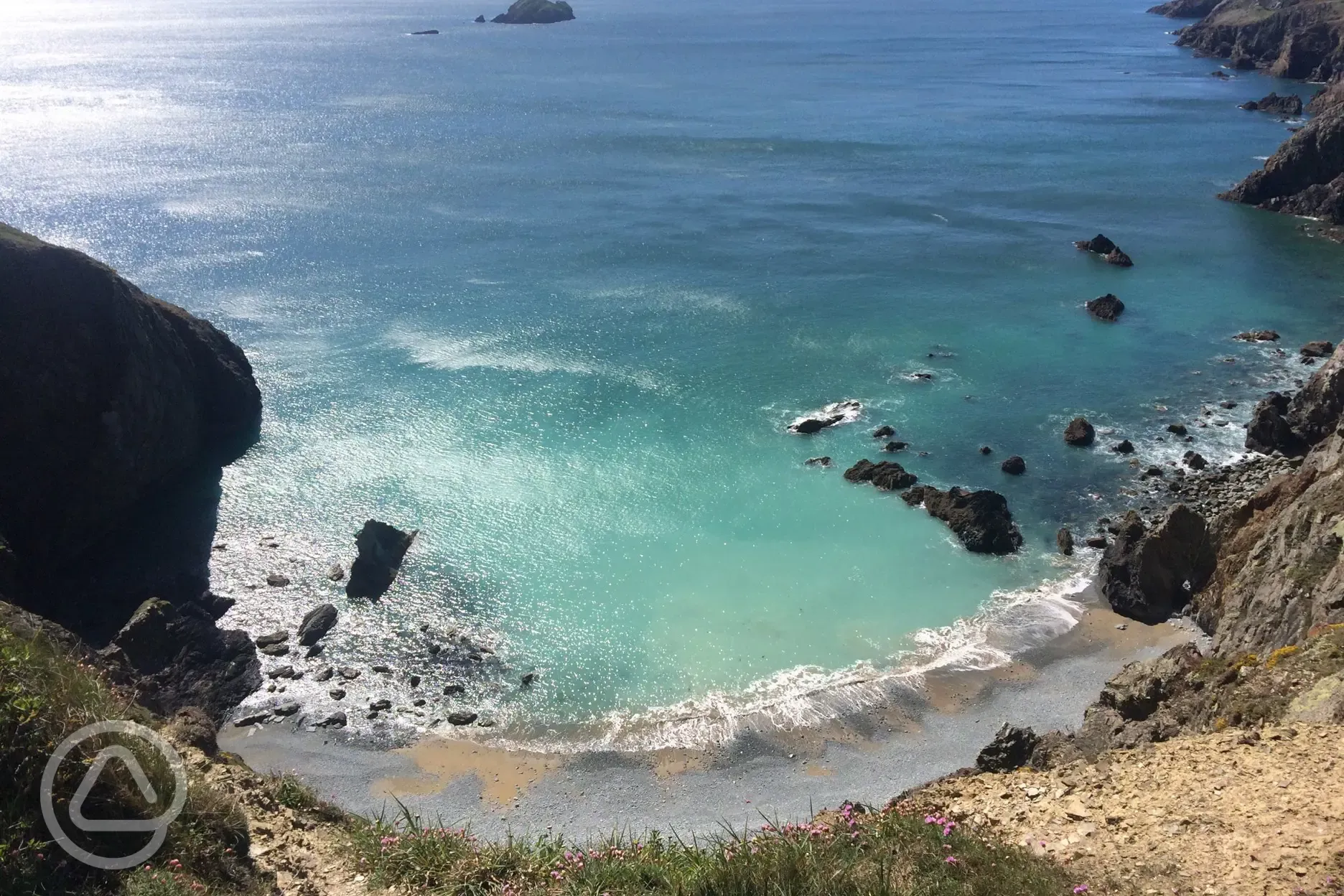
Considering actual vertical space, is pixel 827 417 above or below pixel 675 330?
below

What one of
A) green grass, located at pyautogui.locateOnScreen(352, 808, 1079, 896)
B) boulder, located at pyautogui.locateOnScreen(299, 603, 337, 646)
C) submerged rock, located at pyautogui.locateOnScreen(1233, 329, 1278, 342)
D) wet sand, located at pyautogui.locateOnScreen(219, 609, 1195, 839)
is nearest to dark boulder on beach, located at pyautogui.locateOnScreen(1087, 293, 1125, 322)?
submerged rock, located at pyautogui.locateOnScreen(1233, 329, 1278, 342)

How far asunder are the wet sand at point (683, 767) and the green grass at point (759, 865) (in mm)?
9909

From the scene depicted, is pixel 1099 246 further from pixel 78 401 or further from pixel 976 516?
pixel 78 401

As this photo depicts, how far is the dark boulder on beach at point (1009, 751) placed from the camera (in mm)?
A: 21000

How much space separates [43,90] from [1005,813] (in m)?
153

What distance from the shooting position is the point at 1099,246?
67500mm

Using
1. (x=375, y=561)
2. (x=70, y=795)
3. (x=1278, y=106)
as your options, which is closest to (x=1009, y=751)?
(x=70, y=795)

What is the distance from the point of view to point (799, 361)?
5153 centimetres

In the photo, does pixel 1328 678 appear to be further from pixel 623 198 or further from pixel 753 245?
pixel 623 198

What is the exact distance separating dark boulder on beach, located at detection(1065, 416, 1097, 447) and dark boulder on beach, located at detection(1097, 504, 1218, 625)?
35.3 feet

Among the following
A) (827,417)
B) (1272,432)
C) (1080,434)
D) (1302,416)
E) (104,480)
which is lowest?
(104,480)

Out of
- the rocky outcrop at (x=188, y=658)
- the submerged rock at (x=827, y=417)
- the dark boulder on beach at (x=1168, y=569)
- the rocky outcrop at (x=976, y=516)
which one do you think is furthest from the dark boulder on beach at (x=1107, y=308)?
the rocky outcrop at (x=188, y=658)
